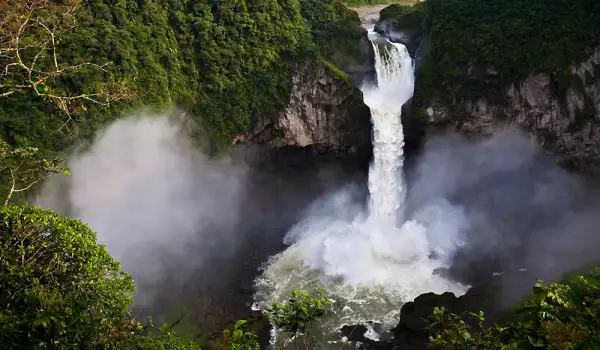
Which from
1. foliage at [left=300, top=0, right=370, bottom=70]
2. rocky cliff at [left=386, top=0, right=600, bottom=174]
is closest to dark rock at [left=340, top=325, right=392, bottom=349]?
rocky cliff at [left=386, top=0, right=600, bottom=174]

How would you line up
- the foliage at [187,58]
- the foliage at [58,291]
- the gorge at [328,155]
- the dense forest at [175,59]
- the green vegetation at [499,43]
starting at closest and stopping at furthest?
the foliage at [58,291] → the dense forest at [175,59] → the foliage at [187,58] → the gorge at [328,155] → the green vegetation at [499,43]

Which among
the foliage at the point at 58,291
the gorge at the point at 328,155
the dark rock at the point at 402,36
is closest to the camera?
the foliage at the point at 58,291

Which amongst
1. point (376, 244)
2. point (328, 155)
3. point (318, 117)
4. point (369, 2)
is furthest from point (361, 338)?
point (369, 2)

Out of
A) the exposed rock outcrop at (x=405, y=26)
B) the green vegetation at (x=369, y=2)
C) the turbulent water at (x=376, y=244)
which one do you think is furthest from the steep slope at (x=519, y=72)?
the green vegetation at (x=369, y=2)

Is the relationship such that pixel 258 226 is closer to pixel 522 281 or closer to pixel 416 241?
pixel 416 241

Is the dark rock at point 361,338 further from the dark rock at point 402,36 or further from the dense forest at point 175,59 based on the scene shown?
the dark rock at point 402,36

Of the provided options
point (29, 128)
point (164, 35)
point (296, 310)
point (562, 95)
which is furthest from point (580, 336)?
point (164, 35)
